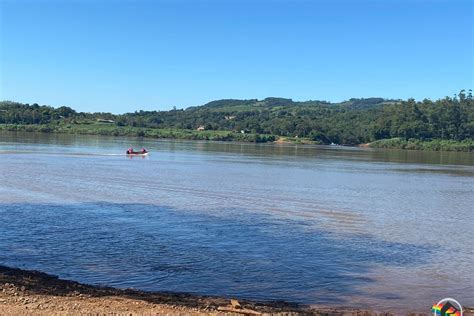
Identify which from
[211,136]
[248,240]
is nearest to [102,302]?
[248,240]

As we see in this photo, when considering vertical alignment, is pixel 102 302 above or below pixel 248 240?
above

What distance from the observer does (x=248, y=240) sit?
21.5 meters

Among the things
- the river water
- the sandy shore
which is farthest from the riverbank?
the sandy shore

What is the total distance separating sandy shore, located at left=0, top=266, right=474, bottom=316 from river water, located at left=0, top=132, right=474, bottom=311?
1.13 m

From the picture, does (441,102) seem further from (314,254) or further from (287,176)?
(314,254)

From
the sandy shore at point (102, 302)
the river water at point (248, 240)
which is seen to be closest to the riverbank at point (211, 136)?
the river water at point (248, 240)

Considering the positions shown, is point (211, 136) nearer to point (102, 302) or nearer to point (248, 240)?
point (248, 240)

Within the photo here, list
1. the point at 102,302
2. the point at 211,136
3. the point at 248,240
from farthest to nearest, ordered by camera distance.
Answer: the point at 211,136
the point at 248,240
the point at 102,302

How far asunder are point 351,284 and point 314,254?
370 cm

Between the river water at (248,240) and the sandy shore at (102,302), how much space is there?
1126mm

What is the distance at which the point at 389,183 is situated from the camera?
51.9 metres

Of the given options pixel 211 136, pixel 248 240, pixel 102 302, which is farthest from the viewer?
pixel 211 136

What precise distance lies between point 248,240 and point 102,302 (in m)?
10.4

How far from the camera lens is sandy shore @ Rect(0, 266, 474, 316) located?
10500 millimetres
